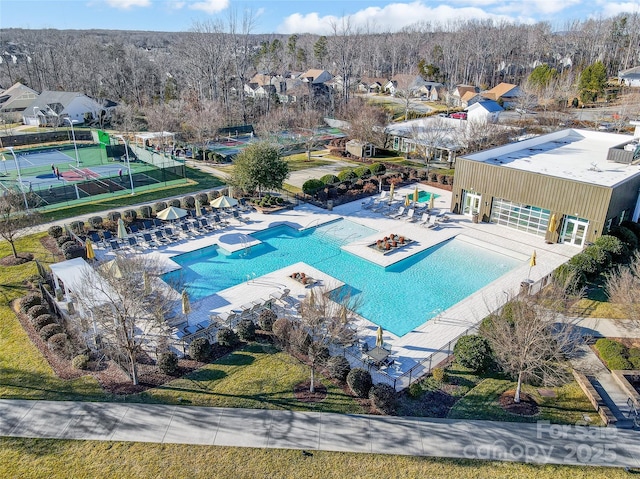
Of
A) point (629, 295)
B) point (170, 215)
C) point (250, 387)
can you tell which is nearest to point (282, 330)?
point (250, 387)

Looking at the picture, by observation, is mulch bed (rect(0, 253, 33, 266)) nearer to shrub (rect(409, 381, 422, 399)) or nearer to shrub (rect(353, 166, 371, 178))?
shrub (rect(409, 381, 422, 399))

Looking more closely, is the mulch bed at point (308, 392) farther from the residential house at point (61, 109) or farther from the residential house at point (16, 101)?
the residential house at point (16, 101)

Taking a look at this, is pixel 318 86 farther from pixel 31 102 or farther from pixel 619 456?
pixel 619 456

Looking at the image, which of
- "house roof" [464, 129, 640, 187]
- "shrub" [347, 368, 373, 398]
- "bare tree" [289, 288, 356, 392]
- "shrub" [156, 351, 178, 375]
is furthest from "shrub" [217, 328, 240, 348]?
"house roof" [464, 129, 640, 187]

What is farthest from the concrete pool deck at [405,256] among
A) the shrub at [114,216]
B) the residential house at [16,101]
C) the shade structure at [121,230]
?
the residential house at [16,101]

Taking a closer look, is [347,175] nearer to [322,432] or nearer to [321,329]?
[321,329]
